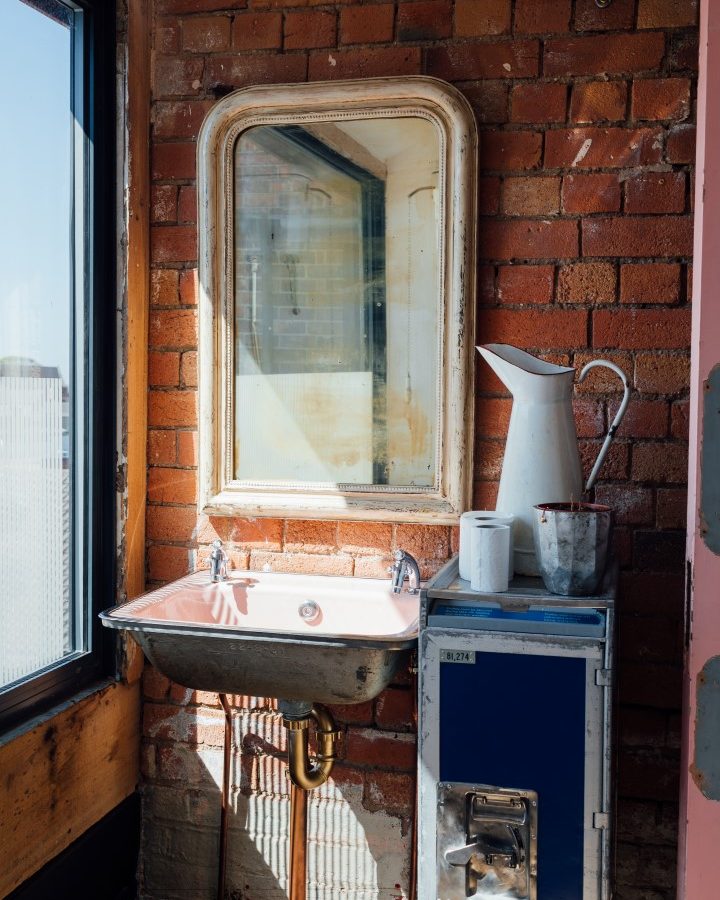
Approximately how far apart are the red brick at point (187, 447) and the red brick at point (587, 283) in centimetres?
95

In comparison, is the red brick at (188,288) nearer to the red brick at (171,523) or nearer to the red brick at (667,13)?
the red brick at (171,523)

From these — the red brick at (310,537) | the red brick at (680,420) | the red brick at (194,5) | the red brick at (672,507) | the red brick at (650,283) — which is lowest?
the red brick at (310,537)

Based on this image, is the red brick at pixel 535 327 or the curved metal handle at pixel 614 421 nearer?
the curved metal handle at pixel 614 421

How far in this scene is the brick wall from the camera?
1913 millimetres

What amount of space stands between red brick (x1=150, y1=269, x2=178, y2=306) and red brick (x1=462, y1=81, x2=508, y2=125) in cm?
82

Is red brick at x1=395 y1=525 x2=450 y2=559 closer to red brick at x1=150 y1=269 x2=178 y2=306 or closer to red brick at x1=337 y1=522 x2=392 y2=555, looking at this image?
red brick at x1=337 y1=522 x2=392 y2=555

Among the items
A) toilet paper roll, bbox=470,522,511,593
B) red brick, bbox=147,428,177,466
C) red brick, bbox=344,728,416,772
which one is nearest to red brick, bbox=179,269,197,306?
red brick, bbox=147,428,177,466

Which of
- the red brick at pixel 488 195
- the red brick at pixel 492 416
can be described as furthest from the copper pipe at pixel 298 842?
the red brick at pixel 488 195

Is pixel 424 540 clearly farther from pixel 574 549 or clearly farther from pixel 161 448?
pixel 161 448

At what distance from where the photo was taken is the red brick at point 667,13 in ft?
6.16

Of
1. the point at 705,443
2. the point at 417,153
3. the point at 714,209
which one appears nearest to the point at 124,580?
the point at 417,153

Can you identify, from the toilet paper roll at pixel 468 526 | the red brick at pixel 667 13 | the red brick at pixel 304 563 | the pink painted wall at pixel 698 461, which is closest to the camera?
the pink painted wall at pixel 698 461

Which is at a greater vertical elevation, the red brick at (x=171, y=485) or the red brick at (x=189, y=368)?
the red brick at (x=189, y=368)

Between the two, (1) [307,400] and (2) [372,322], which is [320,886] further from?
(2) [372,322]
